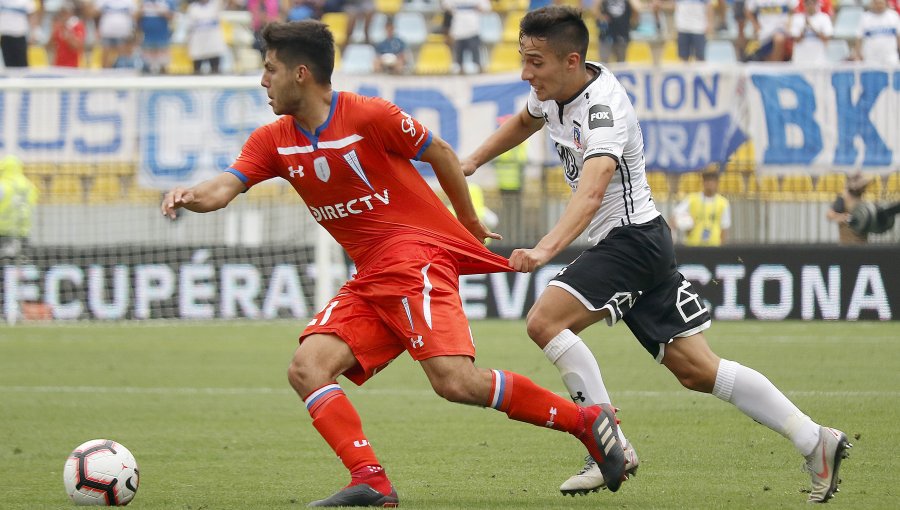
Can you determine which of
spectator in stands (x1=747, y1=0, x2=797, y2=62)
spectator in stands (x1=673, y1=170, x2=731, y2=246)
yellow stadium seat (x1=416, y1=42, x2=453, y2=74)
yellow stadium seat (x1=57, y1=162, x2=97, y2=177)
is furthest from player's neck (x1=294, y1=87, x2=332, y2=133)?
yellow stadium seat (x1=416, y1=42, x2=453, y2=74)

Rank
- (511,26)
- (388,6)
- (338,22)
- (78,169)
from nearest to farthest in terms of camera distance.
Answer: (78,169)
(511,26)
(338,22)
(388,6)

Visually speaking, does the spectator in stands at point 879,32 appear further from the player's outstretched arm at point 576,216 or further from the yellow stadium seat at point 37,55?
the player's outstretched arm at point 576,216

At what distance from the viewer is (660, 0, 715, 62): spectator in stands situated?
22.2 meters

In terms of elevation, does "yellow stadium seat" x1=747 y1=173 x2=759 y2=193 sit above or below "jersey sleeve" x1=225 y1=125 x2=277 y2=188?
below

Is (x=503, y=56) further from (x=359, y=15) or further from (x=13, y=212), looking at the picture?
(x=13, y=212)

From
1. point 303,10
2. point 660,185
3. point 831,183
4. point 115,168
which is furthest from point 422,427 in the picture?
point 303,10

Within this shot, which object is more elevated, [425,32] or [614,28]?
[614,28]

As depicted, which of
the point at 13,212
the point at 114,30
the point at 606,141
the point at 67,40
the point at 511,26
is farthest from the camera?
the point at 511,26

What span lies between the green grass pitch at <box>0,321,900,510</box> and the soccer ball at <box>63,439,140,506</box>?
0.12 meters

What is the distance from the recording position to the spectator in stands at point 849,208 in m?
17.4

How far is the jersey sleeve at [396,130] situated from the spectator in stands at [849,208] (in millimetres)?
12008

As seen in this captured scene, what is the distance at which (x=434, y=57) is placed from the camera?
78.4 ft

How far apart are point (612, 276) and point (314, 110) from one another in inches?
59.9

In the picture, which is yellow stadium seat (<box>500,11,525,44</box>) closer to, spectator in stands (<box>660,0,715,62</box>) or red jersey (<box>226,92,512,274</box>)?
spectator in stands (<box>660,0,715,62</box>)
